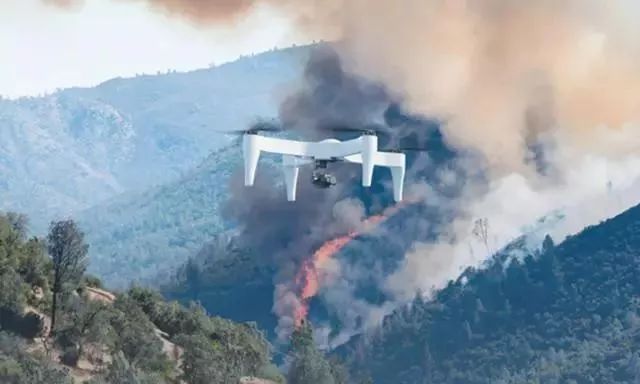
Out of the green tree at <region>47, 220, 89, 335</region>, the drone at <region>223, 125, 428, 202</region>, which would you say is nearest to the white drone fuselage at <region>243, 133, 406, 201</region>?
the drone at <region>223, 125, 428, 202</region>

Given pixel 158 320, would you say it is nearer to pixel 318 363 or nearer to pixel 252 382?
pixel 252 382

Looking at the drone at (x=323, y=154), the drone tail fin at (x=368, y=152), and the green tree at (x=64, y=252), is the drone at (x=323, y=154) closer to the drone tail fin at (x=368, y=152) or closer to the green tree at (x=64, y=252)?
the drone tail fin at (x=368, y=152)

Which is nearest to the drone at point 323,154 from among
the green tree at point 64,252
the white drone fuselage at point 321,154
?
the white drone fuselage at point 321,154

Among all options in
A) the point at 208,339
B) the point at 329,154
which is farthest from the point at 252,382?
the point at 329,154

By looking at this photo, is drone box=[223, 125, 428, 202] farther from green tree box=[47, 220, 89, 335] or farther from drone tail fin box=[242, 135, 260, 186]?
green tree box=[47, 220, 89, 335]

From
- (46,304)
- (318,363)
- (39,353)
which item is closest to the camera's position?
(39,353)

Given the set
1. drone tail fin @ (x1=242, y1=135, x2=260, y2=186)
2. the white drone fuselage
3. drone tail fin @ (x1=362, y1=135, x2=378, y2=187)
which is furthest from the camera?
drone tail fin @ (x1=242, y1=135, x2=260, y2=186)
